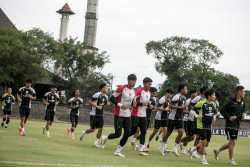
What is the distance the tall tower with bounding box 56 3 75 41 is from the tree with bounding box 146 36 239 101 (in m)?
17.3

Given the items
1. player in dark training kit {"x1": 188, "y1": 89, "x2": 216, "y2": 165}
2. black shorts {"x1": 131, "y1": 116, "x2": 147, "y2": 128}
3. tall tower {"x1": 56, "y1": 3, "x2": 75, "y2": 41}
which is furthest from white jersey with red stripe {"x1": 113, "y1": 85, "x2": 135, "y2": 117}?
tall tower {"x1": 56, "y1": 3, "x2": 75, "y2": 41}

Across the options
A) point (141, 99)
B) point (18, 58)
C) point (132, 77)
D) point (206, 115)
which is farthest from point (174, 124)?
point (18, 58)

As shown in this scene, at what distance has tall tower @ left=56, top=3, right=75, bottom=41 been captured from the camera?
287 feet

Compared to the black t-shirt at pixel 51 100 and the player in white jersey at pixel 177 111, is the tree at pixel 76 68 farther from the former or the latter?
the player in white jersey at pixel 177 111

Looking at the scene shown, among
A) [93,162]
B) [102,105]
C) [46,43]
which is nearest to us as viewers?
[93,162]

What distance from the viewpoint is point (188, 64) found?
83875mm

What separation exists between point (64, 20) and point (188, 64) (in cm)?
2731

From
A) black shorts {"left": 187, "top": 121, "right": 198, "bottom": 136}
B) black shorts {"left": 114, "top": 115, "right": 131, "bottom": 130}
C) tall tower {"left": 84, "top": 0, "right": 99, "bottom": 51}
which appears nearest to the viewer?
black shorts {"left": 114, "top": 115, "right": 131, "bottom": 130}

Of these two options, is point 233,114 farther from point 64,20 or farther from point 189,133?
point 64,20

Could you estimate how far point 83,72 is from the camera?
7138 cm

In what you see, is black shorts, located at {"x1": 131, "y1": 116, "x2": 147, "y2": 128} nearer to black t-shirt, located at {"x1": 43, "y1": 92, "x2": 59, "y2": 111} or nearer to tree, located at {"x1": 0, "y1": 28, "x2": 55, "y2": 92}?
black t-shirt, located at {"x1": 43, "y1": 92, "x2": 59, "y2": 111}

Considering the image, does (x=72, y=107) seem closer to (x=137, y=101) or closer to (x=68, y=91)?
(x=137, y=101)

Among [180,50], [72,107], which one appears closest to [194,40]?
[180,50]

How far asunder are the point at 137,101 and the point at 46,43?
51.8 meters
